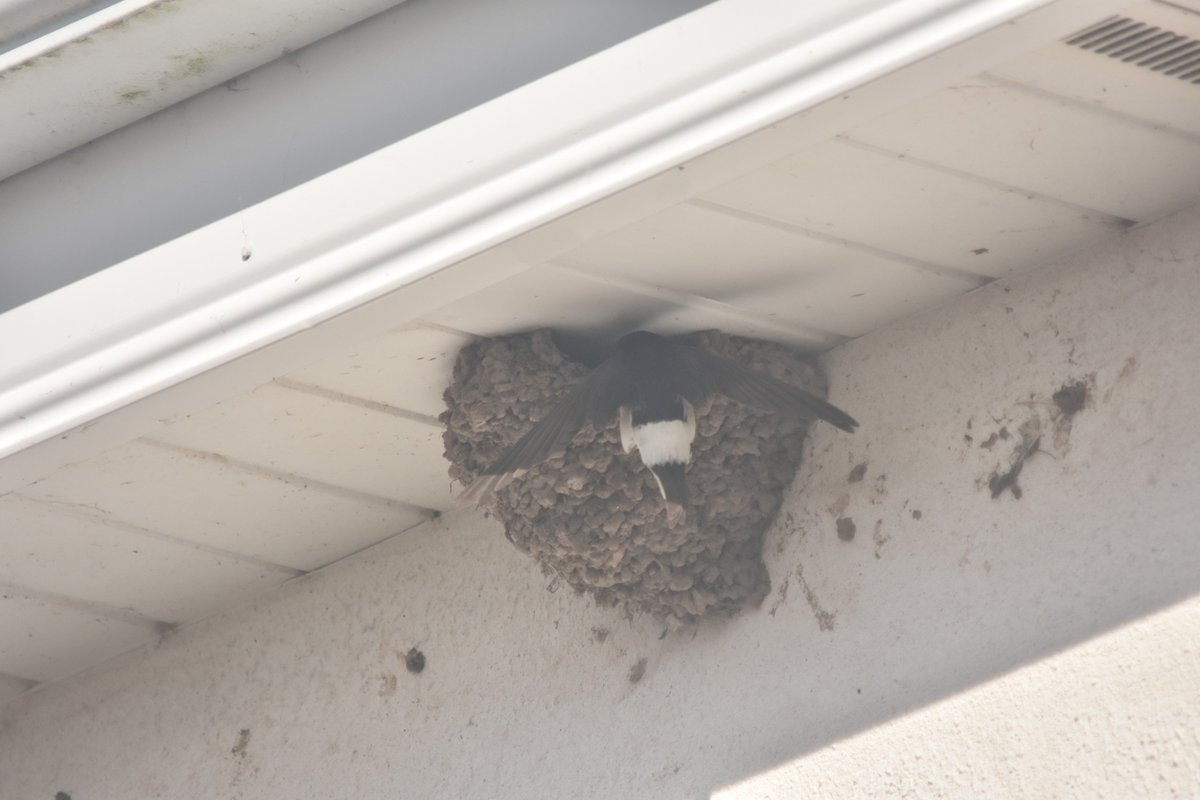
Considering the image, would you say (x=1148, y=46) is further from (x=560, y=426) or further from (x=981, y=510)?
(x=560, y=426)

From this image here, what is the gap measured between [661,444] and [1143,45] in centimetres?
146

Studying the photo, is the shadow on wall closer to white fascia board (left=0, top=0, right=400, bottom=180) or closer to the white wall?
the white wall

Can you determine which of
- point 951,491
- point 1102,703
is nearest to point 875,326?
point 951,491

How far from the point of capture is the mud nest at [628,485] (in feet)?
13.6

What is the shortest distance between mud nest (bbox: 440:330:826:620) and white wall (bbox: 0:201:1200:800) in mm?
74

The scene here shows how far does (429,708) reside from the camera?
4.49 metres

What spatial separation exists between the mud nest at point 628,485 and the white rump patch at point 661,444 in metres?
0.09

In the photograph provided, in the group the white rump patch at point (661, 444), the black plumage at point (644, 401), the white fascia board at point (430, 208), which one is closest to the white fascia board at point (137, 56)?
the white fascia board at point (430, 208)

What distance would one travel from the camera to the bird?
4.15m

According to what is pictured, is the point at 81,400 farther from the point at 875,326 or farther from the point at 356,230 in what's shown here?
→ the point at 875,326

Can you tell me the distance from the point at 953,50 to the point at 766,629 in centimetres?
153

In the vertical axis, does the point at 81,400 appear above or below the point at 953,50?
above

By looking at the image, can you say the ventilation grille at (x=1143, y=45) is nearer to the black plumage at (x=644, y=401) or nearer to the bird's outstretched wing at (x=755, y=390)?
the bird's outstretched wing at (x=755, y=390)

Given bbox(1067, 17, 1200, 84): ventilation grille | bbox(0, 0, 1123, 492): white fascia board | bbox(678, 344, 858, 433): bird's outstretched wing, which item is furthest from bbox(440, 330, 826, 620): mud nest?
bbox(1067, 17, 1200, 84): ventilation grille
